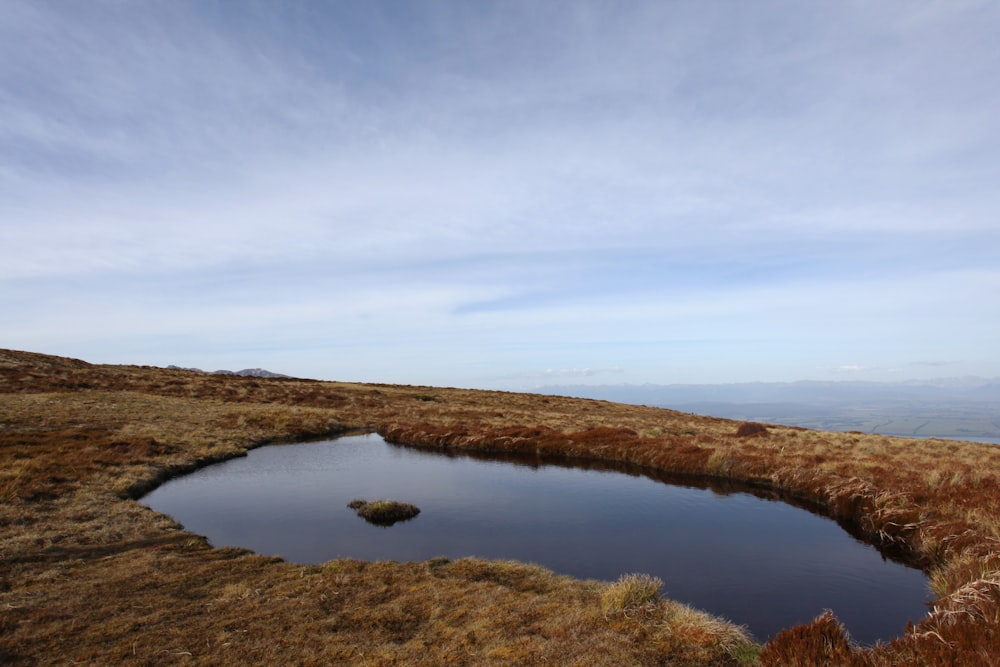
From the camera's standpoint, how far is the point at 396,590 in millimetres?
13766

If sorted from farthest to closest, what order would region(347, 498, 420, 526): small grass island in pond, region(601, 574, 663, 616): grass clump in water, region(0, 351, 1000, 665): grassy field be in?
region(347, 498, 420, 526): small grass island in pond, region(601, 574, 663, 616): grass clump in water, region(0, 351, 1000, 665): grassy field

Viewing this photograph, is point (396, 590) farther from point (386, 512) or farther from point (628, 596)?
point (386, 512)

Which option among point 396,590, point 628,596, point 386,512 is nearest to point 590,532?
point 628,596

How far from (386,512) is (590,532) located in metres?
9.28

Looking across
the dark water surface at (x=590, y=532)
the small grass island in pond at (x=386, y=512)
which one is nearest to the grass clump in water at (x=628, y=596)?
the dark water surface at (x=590, y=532)

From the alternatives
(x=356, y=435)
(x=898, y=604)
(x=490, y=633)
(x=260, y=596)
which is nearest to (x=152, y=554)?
(x=260, y=596)

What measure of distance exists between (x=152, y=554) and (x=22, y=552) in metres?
3.66

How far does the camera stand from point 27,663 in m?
9.34

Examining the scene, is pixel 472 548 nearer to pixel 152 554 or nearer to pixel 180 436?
pixel 152 554

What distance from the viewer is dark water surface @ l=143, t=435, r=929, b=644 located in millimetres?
14758

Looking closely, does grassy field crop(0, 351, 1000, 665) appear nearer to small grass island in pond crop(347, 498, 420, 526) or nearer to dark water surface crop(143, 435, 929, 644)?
dark water surface crop(143, 435, 929, 644)

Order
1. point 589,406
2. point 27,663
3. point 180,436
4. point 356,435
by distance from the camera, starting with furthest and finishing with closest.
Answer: point 589,406 < point 356,435 < point 180,436 < point 27,663

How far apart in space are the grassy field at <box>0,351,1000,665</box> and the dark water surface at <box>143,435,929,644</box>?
5.32 feet

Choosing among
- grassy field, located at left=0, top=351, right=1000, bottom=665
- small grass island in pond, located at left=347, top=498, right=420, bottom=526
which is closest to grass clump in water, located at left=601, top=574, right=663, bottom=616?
grassy field, located at left=0, top=351, right=1000, bottom=665
